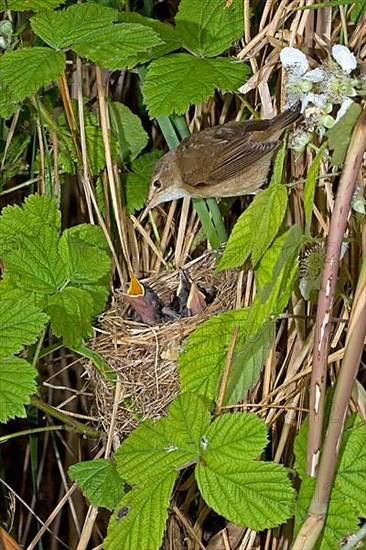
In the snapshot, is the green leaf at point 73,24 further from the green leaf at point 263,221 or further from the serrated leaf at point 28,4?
the green leaf at point 263,221

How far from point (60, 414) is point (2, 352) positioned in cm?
32

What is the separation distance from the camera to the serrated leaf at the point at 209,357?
1433 mm

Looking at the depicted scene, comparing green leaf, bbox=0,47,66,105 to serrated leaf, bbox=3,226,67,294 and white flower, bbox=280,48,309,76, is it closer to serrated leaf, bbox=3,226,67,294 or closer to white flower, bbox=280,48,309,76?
serrated leaf, bbox=3,226,67,294

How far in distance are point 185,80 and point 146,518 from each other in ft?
2.39

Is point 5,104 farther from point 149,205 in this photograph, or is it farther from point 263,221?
point 263,221

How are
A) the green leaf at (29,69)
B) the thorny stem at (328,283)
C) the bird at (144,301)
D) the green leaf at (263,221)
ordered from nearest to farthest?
the thorny stem at (328,283)
the green leaf at (263,221)
the green leaf at (29,69)
the bird at (144,301)

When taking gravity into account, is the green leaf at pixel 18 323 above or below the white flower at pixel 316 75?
below

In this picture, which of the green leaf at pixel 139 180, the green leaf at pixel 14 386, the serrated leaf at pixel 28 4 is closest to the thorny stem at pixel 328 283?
the green leaf at pixel 14 386

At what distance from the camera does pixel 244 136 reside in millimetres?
1822

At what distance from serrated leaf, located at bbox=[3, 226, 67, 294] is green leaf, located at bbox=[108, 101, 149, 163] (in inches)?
15.7

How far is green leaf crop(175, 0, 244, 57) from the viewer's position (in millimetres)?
1657

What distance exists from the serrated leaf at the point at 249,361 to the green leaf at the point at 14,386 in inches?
11.4

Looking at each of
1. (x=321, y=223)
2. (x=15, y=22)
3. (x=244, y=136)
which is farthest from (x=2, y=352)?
(x=15, y=22)

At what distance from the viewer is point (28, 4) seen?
1.64 metres
